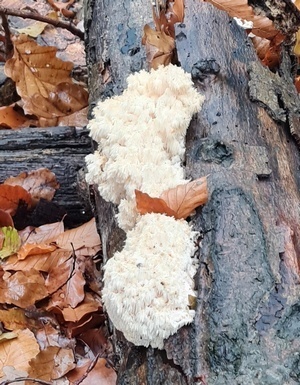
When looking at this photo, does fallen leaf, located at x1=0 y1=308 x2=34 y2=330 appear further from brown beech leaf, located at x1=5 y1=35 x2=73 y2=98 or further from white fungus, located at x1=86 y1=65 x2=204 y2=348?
brown beech leaf, located at x1=5 y1=35 x2=73 y2=98

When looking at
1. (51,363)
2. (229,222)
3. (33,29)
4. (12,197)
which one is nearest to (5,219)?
(12,197)

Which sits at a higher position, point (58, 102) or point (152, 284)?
point (152, 284)

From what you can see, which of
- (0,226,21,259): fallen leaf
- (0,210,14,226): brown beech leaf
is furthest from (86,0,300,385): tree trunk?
(0,210,14,226): brown beech leaf

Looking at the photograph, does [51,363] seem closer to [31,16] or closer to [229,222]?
[229,222]

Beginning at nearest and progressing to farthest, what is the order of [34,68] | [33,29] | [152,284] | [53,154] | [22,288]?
[152,284] < [22,288] < [53,154] < [34,68] < [33,29]

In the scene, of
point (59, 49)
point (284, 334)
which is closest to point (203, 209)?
point (284, 334)
